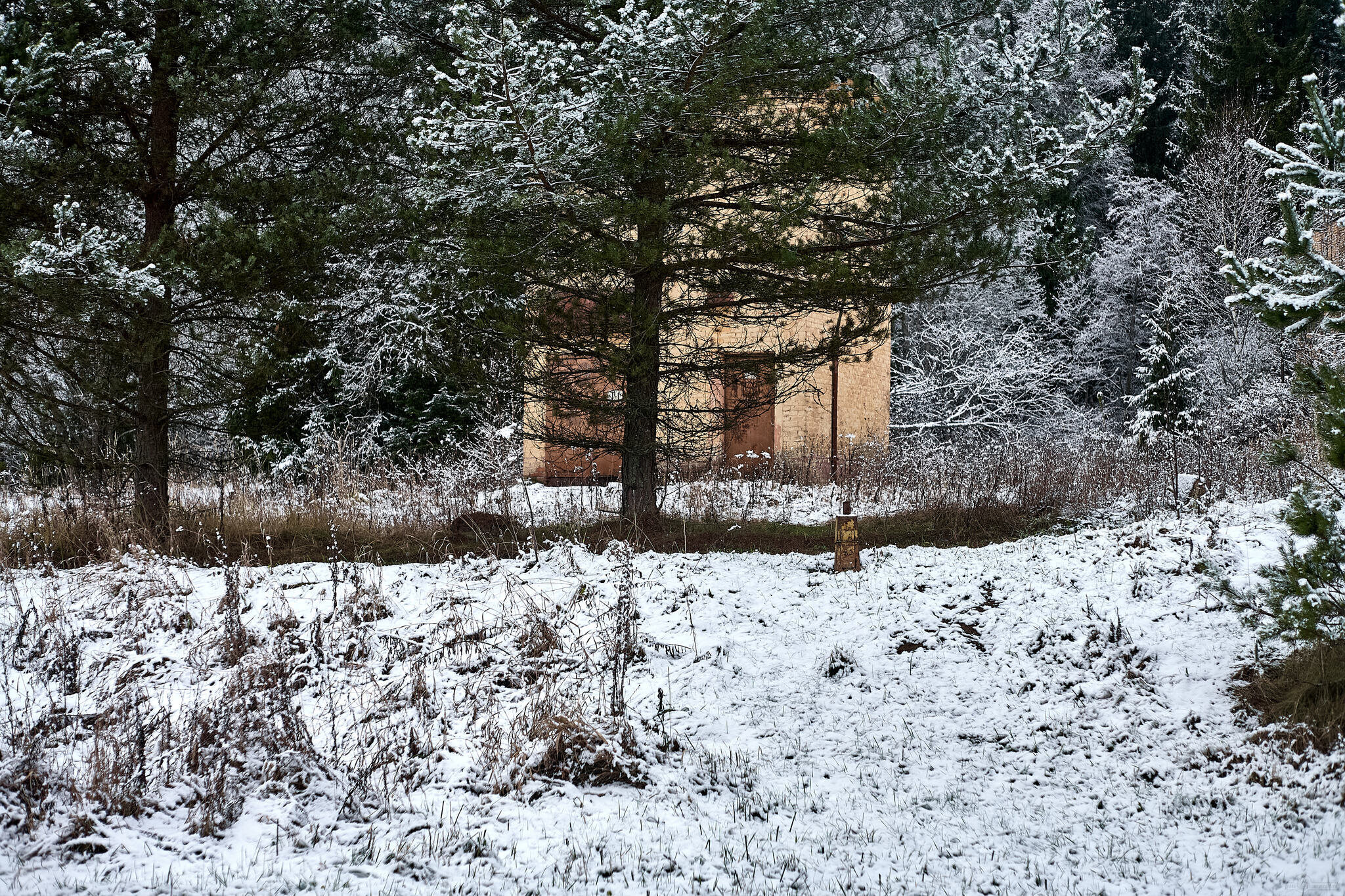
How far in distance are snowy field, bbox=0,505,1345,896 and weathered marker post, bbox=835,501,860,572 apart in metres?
0.29

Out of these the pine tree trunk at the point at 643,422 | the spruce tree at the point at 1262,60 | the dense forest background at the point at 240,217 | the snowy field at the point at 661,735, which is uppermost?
the spruce tree at the point at 1262,60

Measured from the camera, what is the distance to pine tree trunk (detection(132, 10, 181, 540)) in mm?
7855

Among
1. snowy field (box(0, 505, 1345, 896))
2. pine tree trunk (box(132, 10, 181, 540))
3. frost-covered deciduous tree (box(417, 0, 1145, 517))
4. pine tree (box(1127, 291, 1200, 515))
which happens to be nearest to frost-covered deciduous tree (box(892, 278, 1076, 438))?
pine tree (box(1127, 291, 1200, 515))

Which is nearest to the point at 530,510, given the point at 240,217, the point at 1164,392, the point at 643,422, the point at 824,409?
the point at 643,422

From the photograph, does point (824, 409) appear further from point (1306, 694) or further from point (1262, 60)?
point (1262, 60)

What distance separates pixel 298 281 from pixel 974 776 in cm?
622

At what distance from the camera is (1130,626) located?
594 centimetres

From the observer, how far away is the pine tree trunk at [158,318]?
7.86m

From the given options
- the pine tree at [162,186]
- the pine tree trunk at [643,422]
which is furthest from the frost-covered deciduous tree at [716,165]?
the pine tree at [162,186]

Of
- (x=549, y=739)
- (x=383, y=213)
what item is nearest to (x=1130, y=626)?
(x=549, y=739)

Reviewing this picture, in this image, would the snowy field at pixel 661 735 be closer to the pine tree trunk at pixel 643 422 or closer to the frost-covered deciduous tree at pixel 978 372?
the pine tree trunk at pixel 643 422

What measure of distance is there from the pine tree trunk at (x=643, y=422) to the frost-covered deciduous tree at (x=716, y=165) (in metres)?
0.02

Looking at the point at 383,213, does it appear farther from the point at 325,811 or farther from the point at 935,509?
the point at 935,509

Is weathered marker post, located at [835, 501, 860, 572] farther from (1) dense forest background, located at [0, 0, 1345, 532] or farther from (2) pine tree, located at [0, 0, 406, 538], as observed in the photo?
(2) pine tree, located at [0, 0, 406, 538]
